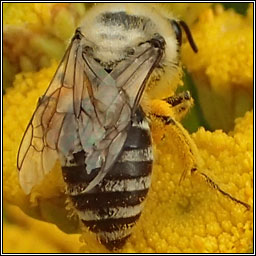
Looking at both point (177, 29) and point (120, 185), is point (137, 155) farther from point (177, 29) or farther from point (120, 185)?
point (177, 29)

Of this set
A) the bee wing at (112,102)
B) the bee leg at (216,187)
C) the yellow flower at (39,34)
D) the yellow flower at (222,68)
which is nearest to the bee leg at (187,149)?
the bee leg at (216,187)

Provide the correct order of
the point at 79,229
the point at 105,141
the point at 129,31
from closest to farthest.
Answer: the point at 105,141 < the point at 129,31 < the point at 79,229

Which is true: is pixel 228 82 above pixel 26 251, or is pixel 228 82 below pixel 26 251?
above

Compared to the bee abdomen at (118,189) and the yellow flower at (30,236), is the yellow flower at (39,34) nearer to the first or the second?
the yellow flower at (30,236)

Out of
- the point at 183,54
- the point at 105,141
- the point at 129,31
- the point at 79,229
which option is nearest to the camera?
the point at 105,141

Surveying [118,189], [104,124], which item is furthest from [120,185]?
[104,124]

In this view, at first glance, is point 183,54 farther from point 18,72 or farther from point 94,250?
point 94,250

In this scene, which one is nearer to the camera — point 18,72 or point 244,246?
point 244,246

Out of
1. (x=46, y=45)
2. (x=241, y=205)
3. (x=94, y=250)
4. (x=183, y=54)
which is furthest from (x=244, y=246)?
(x=46, y=45)
